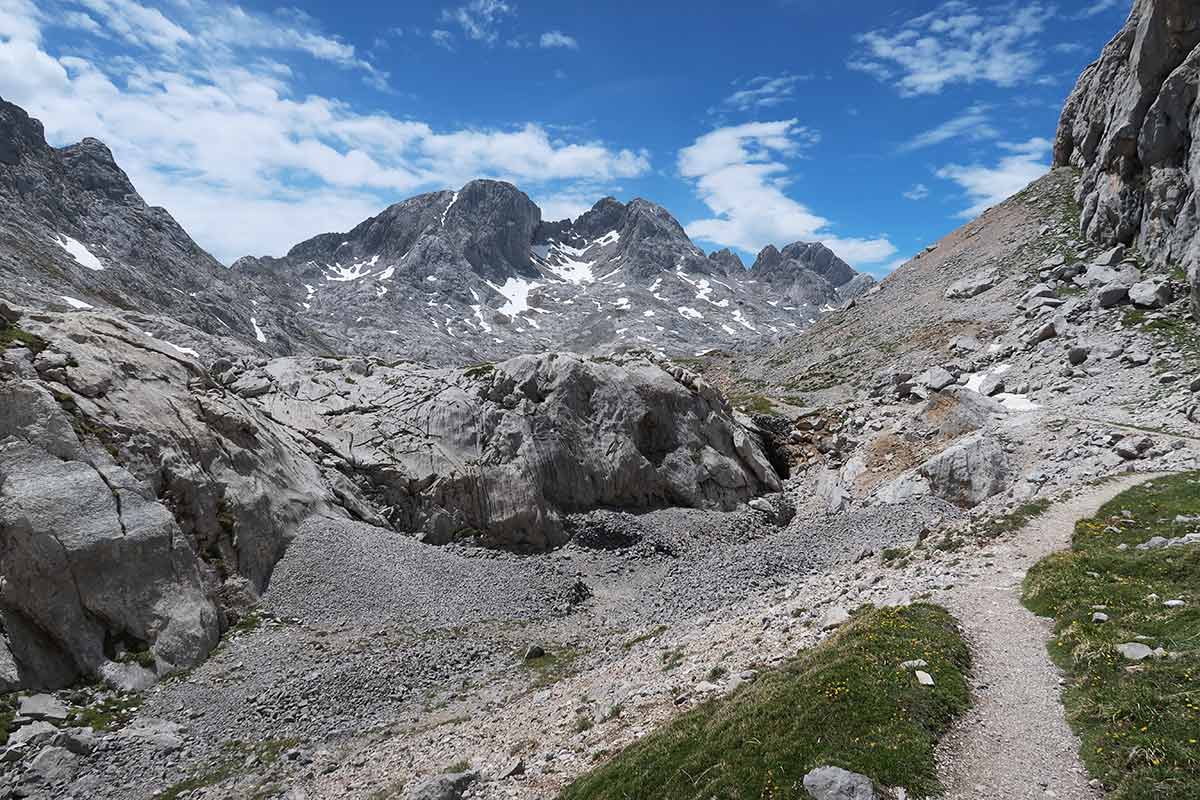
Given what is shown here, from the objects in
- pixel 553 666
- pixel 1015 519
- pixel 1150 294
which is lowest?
pixel 553 666

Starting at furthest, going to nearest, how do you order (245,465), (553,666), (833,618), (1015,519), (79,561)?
1. (245,465)
2. (553,666)
3. (79,561)
4. (1015,519)
5. (833,618)

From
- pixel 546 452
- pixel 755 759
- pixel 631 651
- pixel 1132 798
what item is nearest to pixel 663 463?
pixel 546 452

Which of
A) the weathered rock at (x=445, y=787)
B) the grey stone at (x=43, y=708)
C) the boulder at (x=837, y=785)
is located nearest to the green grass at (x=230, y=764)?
the grey stone at (x=43, y=708)

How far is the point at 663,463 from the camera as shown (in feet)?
170

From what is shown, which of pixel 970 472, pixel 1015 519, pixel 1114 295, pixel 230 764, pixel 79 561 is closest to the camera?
pixel 230 764

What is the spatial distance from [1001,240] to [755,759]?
3786 inches

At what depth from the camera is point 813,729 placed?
46.0 feet

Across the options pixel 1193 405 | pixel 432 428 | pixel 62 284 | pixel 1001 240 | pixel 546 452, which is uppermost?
pixel 62 284

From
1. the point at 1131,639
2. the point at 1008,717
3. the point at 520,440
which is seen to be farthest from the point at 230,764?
the point at 1131,639

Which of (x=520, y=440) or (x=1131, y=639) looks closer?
(x=1131, y=639)

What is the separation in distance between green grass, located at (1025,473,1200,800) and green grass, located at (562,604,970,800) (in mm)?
2604

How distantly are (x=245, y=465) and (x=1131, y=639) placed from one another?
40.5 m

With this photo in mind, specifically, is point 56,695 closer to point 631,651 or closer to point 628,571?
point 631,651

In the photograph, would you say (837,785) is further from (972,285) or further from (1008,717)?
(972,285)
